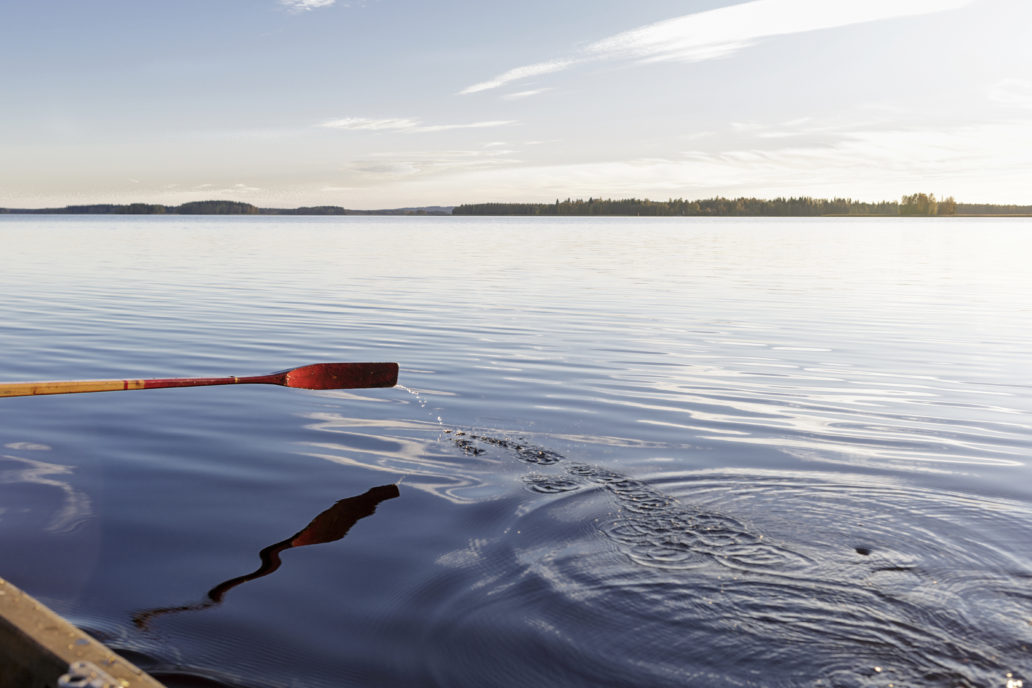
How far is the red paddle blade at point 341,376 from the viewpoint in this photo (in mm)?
9289

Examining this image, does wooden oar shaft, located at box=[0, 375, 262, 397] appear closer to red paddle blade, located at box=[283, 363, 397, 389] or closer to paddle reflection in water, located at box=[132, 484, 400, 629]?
red paddle blade, located at box=[283, 363, 397, 389]

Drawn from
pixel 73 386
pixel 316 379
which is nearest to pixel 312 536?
pixel 73 386

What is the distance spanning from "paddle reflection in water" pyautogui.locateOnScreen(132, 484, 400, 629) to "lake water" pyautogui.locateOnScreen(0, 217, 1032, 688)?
1.5 inches

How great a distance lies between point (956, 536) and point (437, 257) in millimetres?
42541

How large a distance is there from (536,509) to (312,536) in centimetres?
196

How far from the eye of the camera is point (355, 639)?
16.2 feet

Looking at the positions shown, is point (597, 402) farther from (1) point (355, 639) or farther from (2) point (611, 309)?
(2) point (611, 309)

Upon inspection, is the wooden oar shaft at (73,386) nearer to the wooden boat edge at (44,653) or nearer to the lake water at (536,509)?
the lake water at (536,509)

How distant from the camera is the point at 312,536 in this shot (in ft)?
21.7

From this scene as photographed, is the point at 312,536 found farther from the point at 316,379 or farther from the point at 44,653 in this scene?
the point at 44,653

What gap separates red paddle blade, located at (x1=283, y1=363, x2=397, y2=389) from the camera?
929cm

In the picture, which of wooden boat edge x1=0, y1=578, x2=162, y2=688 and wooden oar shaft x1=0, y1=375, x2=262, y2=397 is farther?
wooden oar shaft x1=0, y1=375, x2=262, y2=397

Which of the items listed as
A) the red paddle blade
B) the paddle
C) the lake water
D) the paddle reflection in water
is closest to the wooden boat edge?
the lake water

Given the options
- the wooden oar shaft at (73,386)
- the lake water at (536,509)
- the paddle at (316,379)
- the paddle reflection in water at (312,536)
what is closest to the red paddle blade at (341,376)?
the paddle at (316,379)
